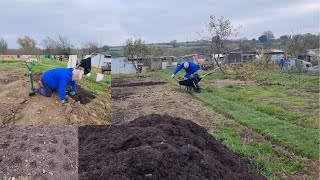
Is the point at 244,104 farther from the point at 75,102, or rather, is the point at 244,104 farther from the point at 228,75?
the point at 228,75

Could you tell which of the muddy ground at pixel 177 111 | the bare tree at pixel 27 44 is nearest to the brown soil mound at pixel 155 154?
the muddy ground at pixel 177 111

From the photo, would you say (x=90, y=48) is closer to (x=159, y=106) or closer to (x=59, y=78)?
(x=59, y=78)

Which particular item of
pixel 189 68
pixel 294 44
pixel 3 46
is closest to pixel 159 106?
pixel 189 68

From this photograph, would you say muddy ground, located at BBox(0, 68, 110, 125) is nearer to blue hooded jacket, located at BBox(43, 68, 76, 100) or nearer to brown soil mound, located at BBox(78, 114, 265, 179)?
blue hooded jacket, located at BBox(43, 68, 76, 100)

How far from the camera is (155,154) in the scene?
4723mm

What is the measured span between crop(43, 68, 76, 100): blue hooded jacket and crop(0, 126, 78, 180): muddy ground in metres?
0.47

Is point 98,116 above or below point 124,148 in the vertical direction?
above

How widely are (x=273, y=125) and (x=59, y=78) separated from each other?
17.0ft

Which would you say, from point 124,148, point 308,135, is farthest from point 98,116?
point 308,135

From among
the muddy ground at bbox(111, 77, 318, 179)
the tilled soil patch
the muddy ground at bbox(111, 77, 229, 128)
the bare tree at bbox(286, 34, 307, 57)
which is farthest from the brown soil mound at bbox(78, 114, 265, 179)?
the bare tree at bbox(286, 34, 307, 57)

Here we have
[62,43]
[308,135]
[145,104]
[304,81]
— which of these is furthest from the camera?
[304,81]

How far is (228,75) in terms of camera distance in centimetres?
2206

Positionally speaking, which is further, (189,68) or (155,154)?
(189,68)

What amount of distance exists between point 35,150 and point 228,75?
18191mm
